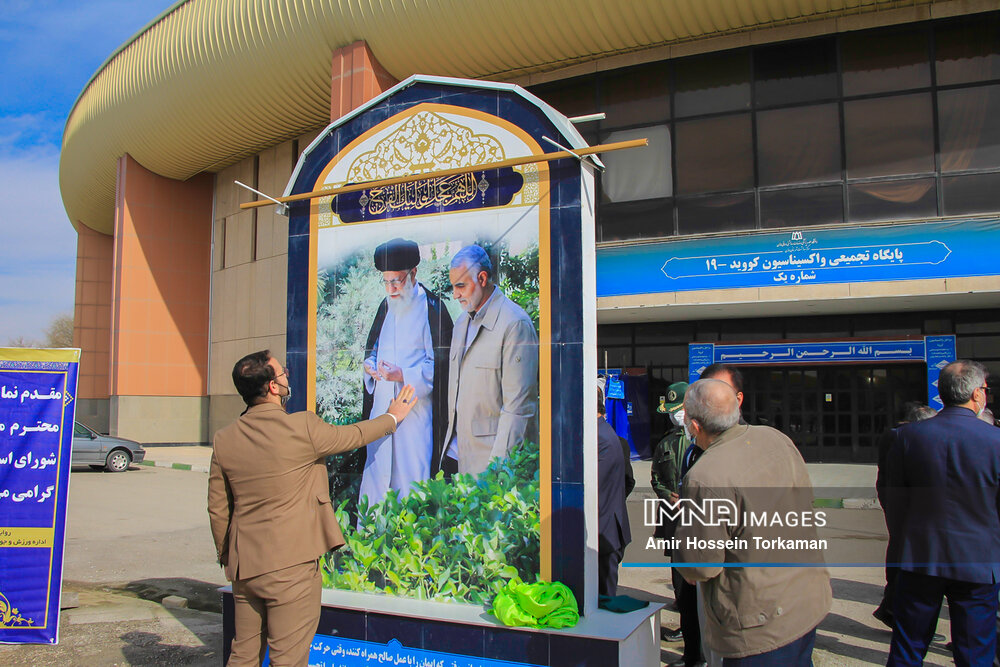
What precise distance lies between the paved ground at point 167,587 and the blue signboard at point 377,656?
111 cm

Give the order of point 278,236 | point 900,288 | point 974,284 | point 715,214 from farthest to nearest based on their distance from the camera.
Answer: point 278,236 < point 715,214 < point 900,288 < point 974,284

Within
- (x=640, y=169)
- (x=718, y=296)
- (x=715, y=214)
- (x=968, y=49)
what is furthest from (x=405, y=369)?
(x=968, y=49)

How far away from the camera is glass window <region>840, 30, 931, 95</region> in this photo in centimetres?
1428

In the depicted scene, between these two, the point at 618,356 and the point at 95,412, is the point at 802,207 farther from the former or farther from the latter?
the point at 95,412

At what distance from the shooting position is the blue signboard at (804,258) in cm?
1350

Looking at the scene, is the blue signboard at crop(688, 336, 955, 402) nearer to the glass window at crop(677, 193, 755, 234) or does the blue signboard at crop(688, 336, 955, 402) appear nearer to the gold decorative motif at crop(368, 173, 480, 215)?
the glass window at crop(677, 193, 755, 234)

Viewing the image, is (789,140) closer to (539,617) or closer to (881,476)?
(881,476)

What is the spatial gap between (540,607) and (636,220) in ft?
42.7

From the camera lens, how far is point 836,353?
15945mm

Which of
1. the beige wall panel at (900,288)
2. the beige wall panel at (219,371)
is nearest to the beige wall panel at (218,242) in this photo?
the beige wall panel at (219,371)

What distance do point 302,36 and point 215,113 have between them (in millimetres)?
4743

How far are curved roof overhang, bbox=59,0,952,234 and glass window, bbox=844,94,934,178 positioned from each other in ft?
5.84

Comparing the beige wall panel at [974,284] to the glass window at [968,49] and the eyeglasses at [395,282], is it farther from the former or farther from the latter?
the eyeglasses at [395,282]

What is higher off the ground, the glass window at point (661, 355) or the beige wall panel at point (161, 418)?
the glass window at point (661, 355)
